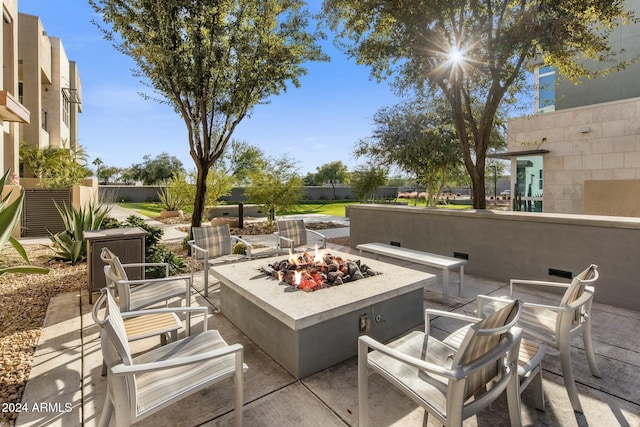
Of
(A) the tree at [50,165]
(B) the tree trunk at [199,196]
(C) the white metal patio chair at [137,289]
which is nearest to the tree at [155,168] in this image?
(A) the tree at [50,165]

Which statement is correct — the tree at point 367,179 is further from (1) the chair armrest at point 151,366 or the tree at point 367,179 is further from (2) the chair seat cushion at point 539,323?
(1) the chair armrest at point 151,366

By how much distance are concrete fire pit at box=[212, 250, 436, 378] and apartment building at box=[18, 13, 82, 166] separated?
18.9 m

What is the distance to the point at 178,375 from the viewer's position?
6.82ft

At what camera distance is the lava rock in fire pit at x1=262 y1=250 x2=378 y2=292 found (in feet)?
11.6

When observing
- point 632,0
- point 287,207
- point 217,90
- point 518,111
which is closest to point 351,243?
point 287,207

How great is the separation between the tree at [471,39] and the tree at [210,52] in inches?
54.6

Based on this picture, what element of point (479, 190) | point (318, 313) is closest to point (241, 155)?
point (479, 190)

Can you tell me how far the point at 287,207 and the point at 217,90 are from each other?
5738 millimetres

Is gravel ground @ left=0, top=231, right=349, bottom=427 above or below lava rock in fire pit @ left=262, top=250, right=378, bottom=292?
below

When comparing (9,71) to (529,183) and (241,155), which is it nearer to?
(529,183)

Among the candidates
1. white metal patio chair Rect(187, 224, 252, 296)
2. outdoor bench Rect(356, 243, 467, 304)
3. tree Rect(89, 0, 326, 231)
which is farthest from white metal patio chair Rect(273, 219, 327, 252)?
tree Rect(89, 0, 326, 231)

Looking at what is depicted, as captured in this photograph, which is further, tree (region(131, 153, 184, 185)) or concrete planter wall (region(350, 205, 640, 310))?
tree (region(131, 153, 184, 185))

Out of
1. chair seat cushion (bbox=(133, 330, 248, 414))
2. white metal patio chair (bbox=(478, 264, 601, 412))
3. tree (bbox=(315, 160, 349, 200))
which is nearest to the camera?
chair seat cushion (bbox=(133, 330, 248, 414))

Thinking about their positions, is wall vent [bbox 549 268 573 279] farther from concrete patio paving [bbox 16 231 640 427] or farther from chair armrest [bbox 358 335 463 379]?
chair armrest [bbox 358 335 463 379]
